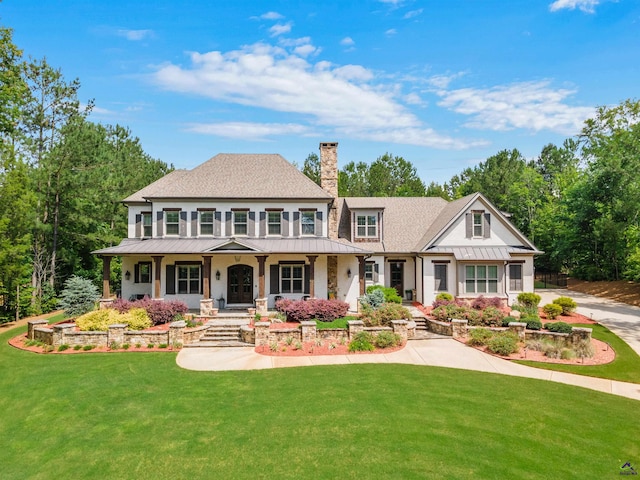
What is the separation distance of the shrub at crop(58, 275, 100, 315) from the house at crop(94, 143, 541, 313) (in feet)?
2.82

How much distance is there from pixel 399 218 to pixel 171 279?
666 inches

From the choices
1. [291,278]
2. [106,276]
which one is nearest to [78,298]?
[106,276]

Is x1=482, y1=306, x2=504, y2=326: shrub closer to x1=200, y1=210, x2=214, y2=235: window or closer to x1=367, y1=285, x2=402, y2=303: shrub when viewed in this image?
x1=367, y1=285, x2=402, y2=303: shrub

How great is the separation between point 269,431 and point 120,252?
16.5 m

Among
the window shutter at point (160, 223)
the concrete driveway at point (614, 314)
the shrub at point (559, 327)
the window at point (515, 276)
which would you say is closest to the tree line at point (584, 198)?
the concrete driveway at point (614, 314)

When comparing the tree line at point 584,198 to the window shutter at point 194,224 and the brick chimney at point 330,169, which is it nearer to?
the brick chimney at point 330,169

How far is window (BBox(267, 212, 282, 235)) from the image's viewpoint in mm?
24062

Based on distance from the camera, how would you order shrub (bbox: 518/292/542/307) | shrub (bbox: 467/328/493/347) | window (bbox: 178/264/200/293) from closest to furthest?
shrub (bbox: 467/328/493/347) < shrub (bbox: 518/292/542/307) < window (bbox: 178/264/200/293)

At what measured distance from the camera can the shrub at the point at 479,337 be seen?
16516 mm

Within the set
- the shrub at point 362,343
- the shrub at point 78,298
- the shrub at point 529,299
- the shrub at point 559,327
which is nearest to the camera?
the shrub at point 362,343

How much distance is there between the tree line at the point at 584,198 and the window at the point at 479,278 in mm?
11583

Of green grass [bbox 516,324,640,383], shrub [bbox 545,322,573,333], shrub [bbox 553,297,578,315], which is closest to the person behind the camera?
green grass [bbox 516,324,640,383]

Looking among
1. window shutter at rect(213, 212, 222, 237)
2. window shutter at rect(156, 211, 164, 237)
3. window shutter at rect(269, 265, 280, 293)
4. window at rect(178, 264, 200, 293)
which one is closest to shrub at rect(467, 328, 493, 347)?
window shutter at rect(269, 265, 280, 293)

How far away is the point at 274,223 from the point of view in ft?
79.0
